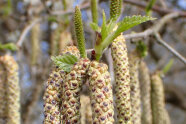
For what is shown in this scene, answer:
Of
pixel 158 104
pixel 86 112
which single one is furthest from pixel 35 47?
pixel 158 104

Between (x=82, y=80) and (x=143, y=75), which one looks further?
(x=143, y=75)

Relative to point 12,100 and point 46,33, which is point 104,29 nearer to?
point 12,100

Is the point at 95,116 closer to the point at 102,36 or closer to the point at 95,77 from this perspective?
the point at 95,77

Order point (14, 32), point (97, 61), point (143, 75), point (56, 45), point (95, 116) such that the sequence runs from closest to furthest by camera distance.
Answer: point (95, 116)
point (97, 61)
point (143, 75)
point (56, 45)
point (14, 32)

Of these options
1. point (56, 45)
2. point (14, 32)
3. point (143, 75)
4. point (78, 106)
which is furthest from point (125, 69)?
point (14, 32)

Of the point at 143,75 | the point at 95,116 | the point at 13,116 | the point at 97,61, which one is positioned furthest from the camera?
the point at 143,75

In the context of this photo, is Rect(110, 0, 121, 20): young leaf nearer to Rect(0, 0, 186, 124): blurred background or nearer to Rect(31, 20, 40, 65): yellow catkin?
Rect(0, 0, 186, 124): blurred background

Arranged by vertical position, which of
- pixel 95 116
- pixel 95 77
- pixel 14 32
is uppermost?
pixel 14 32

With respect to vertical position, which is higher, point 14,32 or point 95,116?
point 14,32
